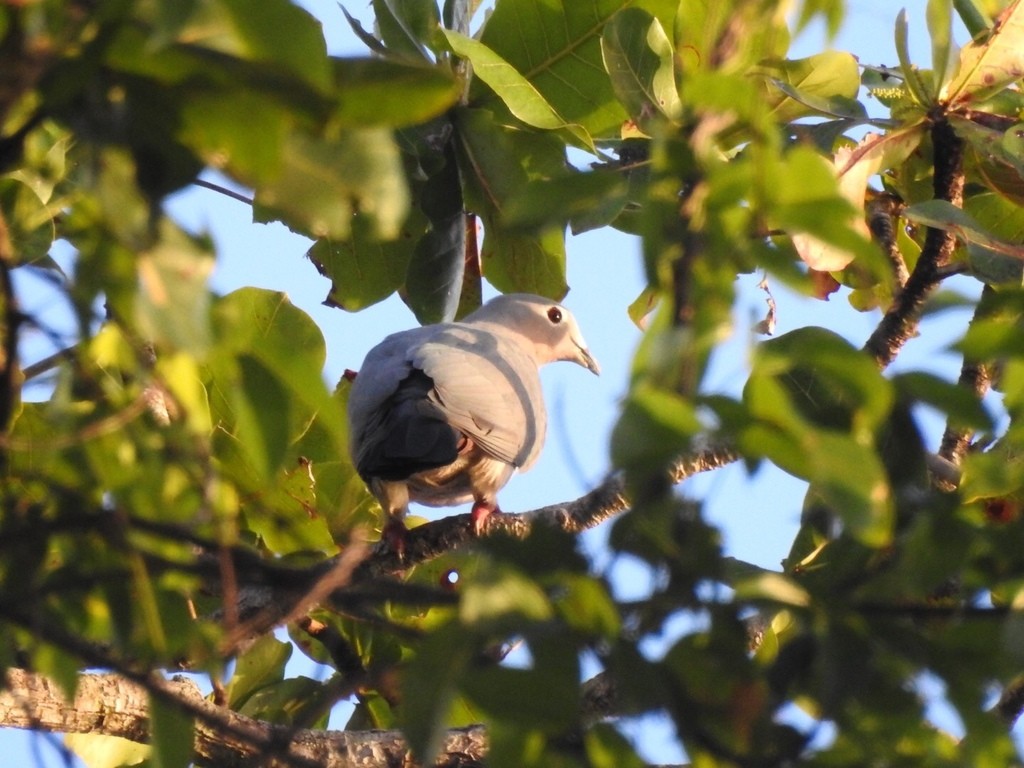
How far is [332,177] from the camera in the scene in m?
1.11

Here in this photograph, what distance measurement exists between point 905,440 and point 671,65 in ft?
7.23

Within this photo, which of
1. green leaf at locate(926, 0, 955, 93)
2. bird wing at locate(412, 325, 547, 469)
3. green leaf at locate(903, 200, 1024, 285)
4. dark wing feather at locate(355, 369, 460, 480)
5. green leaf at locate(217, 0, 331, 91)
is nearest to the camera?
green leaf at locate(217, 0, 331, 91)

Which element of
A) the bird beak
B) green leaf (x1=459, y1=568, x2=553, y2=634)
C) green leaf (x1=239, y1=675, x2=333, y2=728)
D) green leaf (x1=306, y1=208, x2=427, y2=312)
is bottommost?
green leaf (x1=459, y1=568, x2=553, y2=634)

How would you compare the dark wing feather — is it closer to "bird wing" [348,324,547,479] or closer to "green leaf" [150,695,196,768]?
"bird wing" [348,324,547,479]

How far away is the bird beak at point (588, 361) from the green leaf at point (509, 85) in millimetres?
2734

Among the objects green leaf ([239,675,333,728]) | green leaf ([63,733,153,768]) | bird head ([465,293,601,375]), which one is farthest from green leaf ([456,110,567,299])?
bird head ([465,293,601,375])

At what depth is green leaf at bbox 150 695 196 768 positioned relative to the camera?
138 cm

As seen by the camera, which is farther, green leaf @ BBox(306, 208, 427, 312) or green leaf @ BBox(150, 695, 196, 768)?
green leaf @ BBox(306, 208, 427, 312)

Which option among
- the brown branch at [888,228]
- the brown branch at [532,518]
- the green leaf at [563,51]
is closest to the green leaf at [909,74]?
the brown branch at [888,228]

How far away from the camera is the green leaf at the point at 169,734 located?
54.2 inches

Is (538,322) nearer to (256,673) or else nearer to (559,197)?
(256,673)

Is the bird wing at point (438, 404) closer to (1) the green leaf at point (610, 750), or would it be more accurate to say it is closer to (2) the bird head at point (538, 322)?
(2) the bird head at point (538, 322)

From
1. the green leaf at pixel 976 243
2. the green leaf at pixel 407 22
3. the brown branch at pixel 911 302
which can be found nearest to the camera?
the green leaf at pixel 976 243

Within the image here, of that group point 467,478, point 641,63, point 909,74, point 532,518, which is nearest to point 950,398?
point 532,518
